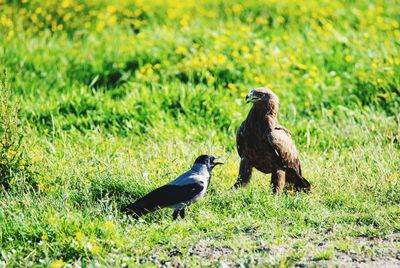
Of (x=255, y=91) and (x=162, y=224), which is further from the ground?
(x=255, y=91)

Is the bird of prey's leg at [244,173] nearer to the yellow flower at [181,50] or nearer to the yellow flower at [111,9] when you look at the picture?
the yellow flower at [181,50]

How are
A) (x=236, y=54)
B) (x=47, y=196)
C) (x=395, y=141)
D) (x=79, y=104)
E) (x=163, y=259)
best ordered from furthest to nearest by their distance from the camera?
(x=236, y=54) < (x=79, y=104) < (x=395, y=141) < (x=47, y=196) < (x=163, y=259)

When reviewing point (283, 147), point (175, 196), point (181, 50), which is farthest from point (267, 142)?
point (181, 50)

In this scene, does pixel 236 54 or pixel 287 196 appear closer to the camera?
pixel 287 196

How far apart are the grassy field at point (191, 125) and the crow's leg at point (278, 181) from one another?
0.11 metres

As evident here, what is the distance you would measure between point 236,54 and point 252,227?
13.7 ft

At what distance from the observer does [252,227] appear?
5.32 m

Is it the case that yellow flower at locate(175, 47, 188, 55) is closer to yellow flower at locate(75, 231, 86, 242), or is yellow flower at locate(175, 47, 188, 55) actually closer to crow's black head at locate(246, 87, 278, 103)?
crow's black head at locate(246, 87, 278, 103)

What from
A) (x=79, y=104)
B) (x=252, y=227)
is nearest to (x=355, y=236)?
(x=252, y=227)

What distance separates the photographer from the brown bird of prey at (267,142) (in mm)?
5878

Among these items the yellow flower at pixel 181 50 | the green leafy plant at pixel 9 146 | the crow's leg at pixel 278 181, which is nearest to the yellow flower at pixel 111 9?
the yellow flower at pixel 181 50

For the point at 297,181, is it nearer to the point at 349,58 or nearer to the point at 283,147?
the point at 283,147

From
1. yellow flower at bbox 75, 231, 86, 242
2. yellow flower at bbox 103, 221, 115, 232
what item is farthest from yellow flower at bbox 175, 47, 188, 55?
yellow flower at bbox 75, 231, 86, 242

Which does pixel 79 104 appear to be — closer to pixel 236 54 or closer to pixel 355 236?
pixel 236 54
